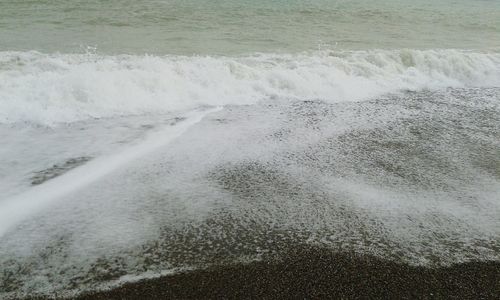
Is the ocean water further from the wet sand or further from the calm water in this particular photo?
the calm water

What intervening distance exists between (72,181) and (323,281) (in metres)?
2.62

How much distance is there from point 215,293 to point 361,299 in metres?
0.95

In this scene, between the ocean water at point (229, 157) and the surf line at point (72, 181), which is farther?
the surf line at point (72, 181)

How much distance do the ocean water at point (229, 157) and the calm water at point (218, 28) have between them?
265 mm

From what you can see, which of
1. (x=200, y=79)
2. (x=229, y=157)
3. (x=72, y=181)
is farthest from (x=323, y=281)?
(x=200, y=79)

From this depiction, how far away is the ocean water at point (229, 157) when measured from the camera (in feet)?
10.6

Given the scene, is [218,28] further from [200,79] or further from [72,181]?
[72,181]

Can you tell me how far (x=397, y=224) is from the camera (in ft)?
11.8

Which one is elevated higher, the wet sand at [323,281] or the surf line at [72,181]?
the surf line at [72,181]

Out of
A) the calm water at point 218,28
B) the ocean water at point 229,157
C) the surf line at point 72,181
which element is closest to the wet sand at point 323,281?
the ocean water at point 229,157

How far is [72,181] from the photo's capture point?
13.4ft

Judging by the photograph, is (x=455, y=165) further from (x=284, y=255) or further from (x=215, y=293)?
(x=215, y=293)

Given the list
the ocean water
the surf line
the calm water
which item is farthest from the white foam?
the calm water

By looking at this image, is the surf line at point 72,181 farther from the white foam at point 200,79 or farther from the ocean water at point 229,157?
the white foam at point 200,79
